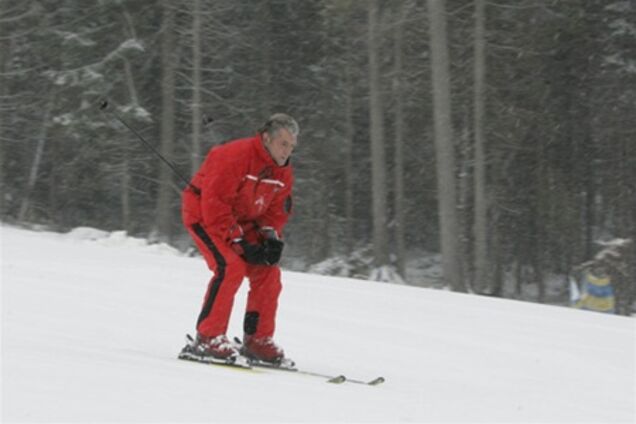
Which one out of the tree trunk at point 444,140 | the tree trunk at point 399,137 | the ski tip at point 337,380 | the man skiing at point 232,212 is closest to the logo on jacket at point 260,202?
the man skiing at point 232,212

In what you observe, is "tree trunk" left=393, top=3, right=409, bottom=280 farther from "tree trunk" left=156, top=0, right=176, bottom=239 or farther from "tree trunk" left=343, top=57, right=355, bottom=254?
"tree trunk" left=156, top=0, right=176, bottom=239

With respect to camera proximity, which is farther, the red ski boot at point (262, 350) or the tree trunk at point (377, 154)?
the tree trunk at point (377, 154)

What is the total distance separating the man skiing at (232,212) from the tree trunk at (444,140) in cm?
1328

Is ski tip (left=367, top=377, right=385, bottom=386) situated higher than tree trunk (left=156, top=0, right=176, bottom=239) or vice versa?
tree trunk (left=156, top=0, right=176, bottom=239)

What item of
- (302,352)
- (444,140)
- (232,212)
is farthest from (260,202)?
(444,140)

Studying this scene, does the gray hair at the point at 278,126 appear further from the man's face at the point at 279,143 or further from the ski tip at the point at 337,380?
the ski tip at the point at 337,380

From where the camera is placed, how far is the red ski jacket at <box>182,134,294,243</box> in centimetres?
606

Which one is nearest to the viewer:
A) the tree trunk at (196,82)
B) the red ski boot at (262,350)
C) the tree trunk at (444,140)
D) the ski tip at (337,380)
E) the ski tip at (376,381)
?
the ski tip at (337,380)

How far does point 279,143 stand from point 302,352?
2136 millimetres

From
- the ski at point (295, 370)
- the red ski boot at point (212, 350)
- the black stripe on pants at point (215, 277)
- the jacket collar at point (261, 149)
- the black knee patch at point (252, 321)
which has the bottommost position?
the ski at point (295, 370)

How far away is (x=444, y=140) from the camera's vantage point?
1981cm

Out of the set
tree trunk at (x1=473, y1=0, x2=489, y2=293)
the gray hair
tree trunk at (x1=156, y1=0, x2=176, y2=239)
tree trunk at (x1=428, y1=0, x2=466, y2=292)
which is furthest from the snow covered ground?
tree trunk at (x1=156, y1=0, x2=176, y2=239)

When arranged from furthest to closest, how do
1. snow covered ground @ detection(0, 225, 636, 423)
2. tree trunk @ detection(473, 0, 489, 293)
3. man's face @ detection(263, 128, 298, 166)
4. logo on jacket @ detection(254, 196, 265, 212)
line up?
tree trunk @ detection(473, 0, 489, 293), logo on jacket @ detection(254, 196, 265, 212), man's face @ detection(263, 128, 298, 166), snow covered ground @ detection(0, 225, 636, 423)

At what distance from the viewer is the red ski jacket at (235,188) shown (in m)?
6.06
